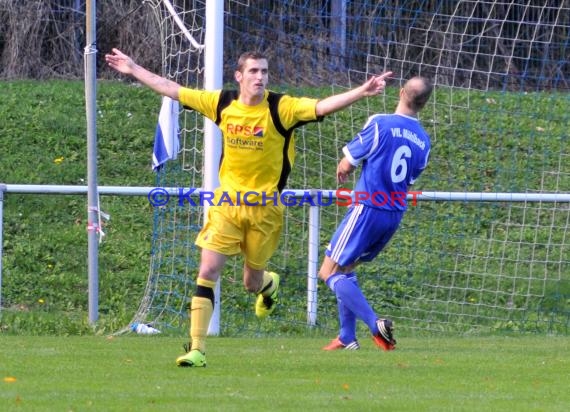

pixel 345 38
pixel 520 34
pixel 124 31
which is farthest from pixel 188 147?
pixel 124 31

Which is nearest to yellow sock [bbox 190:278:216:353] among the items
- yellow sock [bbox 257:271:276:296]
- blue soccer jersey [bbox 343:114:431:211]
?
yellow sock [bbox 257:271:276:296]

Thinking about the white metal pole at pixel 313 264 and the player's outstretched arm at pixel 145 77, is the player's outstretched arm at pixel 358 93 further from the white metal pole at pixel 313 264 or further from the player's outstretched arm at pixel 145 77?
the white metal pole at pixel 313 264

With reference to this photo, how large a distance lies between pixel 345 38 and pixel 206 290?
4456 millimetres

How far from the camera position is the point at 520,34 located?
484 inches

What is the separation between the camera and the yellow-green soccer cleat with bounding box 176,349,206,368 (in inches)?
302

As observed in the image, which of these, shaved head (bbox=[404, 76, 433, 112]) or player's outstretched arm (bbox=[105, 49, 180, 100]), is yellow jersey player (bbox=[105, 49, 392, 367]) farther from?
shaved head (bbox=[404, 76, 433, 112])

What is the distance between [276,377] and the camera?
7328 mm

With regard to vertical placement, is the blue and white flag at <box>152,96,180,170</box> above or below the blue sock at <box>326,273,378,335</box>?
above

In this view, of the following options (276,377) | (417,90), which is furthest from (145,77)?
(276,377)

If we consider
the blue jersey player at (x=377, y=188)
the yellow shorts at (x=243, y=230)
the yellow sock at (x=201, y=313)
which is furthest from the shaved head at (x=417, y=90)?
the yellow sock at (x=201, y=313)

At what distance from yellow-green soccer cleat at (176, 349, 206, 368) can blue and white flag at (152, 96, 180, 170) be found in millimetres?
3017

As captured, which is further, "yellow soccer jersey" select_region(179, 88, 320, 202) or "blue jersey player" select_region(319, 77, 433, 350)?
"blue jersey player" select_region(319, 77, 433, 350)

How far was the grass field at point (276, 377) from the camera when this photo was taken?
6.34 metres

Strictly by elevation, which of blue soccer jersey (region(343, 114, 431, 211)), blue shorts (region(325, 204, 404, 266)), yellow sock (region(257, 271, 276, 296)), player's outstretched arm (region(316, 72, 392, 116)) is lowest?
yellow sock (region(257, 271, 276, 296))
